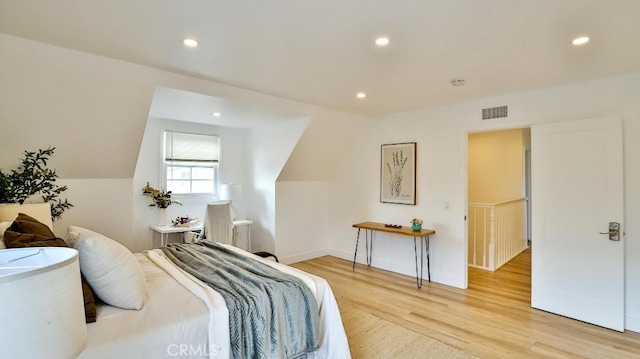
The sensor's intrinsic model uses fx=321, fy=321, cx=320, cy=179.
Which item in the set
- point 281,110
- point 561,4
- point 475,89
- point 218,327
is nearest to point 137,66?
point 281,110

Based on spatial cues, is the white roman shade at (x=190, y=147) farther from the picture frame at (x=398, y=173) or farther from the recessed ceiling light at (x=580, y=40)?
the recessed ceiling light at (x=580, y=40)

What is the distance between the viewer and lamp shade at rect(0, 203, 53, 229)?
2.43 meters

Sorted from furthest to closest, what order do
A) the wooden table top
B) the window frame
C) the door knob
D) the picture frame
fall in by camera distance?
the window frame → the picture frame → the wooden table top → the door knob

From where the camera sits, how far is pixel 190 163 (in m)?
5.27

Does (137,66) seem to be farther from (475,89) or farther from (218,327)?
(475,89)

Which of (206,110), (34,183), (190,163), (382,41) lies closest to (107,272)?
(34,183)

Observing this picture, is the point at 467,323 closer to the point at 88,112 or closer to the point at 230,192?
the point at 230,192

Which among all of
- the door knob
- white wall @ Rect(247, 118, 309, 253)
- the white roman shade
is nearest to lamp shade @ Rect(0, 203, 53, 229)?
the white roman shade

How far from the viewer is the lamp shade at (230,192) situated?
5.33 m

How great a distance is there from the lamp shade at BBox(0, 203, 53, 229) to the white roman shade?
7.82ft

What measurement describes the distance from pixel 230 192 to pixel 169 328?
379 cm

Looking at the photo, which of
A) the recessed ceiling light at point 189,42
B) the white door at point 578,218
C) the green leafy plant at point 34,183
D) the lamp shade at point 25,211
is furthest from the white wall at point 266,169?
the white door at point 578,218

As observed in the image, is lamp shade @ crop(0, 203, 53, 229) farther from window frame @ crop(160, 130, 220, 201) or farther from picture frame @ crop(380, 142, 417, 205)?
picture frame @ crop(380, 142, 417, 205)

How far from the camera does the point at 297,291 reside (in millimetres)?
2160
